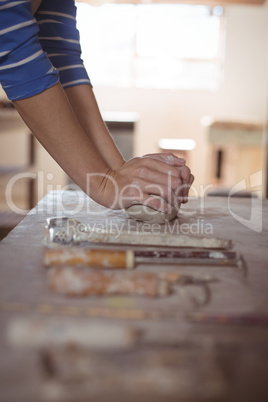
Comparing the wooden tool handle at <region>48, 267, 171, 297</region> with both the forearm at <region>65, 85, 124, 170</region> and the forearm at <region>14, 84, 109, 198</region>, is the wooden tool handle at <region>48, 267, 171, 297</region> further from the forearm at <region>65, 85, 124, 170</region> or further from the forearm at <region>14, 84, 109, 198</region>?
the forearm at <region>65, 85, 124, 170</region>

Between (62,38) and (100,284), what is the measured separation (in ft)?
2.35

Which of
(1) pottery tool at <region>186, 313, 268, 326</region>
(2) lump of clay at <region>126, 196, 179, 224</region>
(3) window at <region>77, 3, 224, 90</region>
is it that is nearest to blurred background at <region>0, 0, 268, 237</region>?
(3) window at <region>77, 3, 224, 90</region>

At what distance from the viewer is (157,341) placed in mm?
340

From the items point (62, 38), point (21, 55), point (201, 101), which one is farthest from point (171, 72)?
point (21, 55)

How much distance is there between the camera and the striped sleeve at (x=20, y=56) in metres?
0.58

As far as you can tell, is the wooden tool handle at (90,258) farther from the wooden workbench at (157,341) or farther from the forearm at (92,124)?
the forearm at (92,124)

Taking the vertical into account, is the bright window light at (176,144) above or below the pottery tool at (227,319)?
above

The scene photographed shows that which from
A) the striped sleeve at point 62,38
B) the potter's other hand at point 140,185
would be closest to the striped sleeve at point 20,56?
the potter's other hand at point 140,185

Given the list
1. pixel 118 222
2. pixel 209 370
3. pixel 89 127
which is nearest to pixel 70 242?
pixel 118 222

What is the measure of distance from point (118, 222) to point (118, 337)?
45 centimetres

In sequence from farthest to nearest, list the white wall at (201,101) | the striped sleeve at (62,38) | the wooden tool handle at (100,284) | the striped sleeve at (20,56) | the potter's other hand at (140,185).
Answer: the white wall at (201,101)
the striped sleeve at (62,38)
the potter's other hand at (140,185)
the striped sleeve at (20,56)
the wooden tool handle at (100,284)

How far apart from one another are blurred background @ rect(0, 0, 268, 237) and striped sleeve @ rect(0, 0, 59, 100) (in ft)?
11.3

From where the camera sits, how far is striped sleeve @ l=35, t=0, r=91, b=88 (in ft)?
2.99

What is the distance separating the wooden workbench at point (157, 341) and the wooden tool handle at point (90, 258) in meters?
0.02
